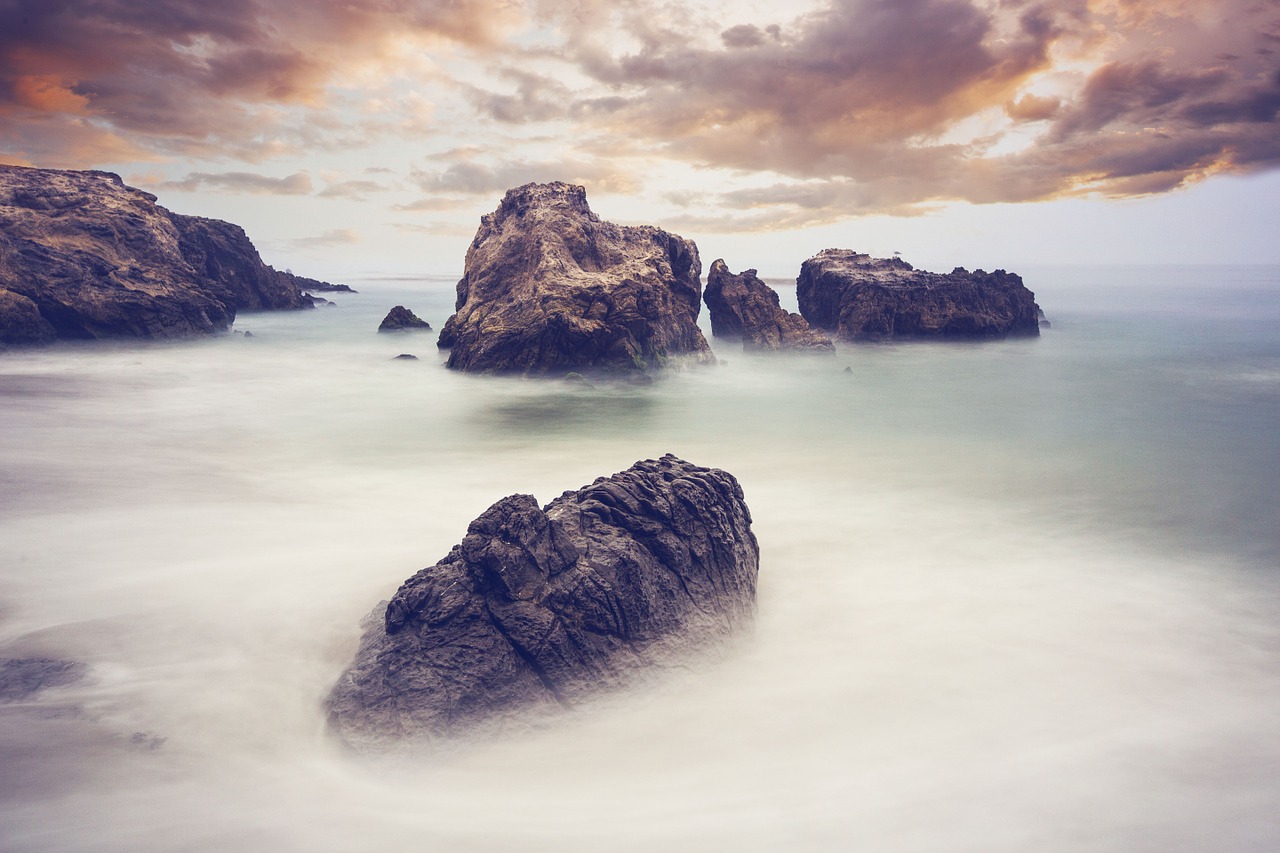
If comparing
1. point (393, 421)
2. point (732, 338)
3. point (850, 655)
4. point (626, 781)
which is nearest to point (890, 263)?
point (732, 338)

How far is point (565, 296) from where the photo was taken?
23062 mm

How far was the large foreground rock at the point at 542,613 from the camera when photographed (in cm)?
543

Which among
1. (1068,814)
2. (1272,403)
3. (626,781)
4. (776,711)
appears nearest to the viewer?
(1068,814)

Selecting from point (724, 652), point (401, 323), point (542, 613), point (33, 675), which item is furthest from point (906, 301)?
point (33, 675)

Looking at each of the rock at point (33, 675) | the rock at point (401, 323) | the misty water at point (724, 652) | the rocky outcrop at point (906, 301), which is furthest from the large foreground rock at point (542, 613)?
the rock at point (401, 323)

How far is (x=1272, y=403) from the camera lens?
21031 mm

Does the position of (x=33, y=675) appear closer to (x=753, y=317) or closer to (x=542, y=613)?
(x=542, y=613)

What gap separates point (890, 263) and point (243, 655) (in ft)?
123

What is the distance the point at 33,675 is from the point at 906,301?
114ft

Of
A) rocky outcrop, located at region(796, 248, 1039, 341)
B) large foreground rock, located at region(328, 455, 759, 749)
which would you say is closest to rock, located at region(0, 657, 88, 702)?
large foreground rock, located at region(328, 455, 759, 749)

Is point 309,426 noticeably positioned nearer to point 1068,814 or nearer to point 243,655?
point 243,655

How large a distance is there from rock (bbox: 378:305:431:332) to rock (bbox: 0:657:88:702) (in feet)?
113

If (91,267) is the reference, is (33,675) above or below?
below

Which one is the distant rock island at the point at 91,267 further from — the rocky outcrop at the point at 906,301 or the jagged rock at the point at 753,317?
the rocky outcrop at the point at 906,301
